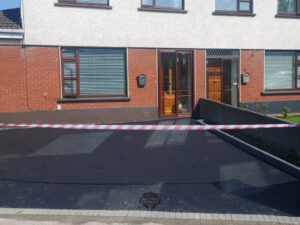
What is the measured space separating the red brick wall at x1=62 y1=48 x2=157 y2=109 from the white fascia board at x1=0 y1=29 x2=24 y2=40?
136 inches

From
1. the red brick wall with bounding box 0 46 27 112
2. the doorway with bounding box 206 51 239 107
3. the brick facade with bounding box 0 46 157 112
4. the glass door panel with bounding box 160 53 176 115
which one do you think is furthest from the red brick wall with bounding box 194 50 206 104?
the red brick wall with bounding box 0 46 27 112

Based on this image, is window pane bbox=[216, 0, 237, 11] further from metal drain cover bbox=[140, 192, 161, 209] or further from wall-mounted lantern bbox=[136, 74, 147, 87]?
metal drain cover bbox=[140, 192, 161, 209]

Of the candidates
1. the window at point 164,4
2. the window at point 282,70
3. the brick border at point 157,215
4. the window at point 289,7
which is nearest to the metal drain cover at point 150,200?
the brick border at point 157,215

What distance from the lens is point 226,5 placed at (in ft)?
44.9

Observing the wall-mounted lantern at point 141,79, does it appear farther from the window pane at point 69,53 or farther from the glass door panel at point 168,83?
the window pane at point 69,53

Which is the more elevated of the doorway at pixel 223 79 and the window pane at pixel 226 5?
the window pane at pixel 226 5

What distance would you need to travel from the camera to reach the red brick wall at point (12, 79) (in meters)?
11.3

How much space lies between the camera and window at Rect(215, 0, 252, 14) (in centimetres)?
1359

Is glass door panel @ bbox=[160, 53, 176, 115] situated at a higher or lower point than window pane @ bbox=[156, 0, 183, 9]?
lower

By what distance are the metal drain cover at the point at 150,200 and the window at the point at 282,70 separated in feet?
Answer: 34.8

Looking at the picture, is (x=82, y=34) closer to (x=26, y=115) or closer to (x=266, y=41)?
(x=26, y=115)

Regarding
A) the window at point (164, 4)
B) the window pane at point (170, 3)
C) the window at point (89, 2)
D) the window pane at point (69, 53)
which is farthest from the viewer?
the window pane at point (170, 3)

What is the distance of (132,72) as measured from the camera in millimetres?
12680

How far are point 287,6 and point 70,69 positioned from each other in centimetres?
917
